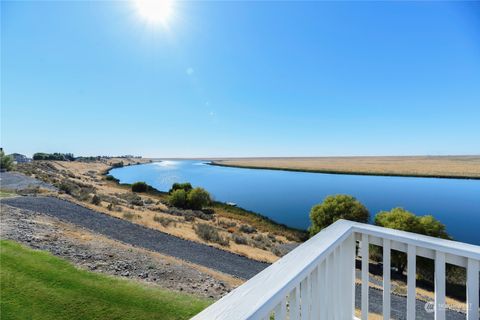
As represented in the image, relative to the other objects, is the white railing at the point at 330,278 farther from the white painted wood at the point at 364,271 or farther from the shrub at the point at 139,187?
the shrub at the point at 139,187

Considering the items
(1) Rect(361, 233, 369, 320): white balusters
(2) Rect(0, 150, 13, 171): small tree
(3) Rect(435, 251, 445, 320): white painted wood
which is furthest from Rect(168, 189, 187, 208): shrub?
(3) Rect(435, 251, 445, 320): white painted wood

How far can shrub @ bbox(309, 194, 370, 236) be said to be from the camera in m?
11.2

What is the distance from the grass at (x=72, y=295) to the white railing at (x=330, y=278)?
9.45ft

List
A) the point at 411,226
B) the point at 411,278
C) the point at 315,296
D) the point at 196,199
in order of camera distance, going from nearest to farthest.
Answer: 1. the point at 315,296
2. the point at 411,278
3. the point at 411,226
4. the point at 196,199

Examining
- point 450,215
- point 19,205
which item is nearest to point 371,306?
point 19,205

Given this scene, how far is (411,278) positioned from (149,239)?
8336 mm

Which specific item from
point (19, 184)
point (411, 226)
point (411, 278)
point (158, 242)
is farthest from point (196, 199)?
point (411, 278)

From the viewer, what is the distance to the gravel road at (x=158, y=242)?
6.45 metres

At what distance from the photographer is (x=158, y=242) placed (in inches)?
315

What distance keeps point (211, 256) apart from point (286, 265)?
7376 millimetres

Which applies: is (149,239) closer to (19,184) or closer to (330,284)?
(330,284)

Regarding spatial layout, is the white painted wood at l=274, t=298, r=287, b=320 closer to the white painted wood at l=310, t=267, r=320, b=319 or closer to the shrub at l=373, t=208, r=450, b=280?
the white painted wood at l=310, t=267, r=320, b=319

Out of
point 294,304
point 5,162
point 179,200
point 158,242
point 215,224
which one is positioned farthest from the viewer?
point 5,162

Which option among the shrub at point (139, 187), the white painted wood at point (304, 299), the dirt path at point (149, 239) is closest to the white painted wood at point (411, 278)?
the white painted wood at point (304, 299)
